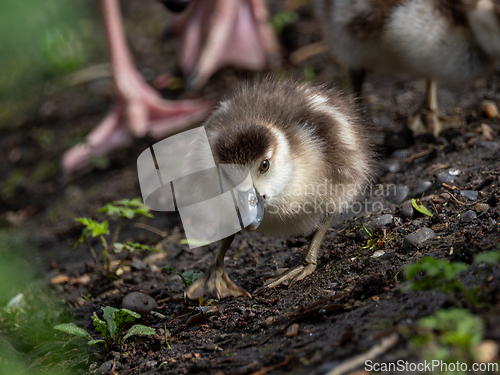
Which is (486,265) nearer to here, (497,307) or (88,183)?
(497,307)

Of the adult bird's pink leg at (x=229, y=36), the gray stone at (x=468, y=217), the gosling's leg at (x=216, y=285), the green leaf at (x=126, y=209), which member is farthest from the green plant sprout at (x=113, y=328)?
the adult bird's pink leg at (x=229, y=36)

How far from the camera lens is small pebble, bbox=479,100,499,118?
3930mm

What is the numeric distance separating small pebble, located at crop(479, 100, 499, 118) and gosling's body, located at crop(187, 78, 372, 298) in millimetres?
1604

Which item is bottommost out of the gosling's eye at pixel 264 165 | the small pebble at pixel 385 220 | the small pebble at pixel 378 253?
the small pebble at pixel 378 253

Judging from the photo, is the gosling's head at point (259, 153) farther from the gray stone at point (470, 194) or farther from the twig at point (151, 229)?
the twig at point (151, 229)

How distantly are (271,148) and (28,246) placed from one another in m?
2.84

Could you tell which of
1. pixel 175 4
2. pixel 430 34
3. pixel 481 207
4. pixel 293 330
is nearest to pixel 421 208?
pixel 481 207

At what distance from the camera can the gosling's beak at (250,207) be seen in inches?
90.4

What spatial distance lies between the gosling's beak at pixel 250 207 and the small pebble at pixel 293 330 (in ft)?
1.58

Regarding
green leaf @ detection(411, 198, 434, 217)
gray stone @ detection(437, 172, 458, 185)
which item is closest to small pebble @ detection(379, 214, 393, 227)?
green leaf @ detection(411, 198, 434, 217)

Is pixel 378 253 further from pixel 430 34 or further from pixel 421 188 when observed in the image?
pixel 430 34

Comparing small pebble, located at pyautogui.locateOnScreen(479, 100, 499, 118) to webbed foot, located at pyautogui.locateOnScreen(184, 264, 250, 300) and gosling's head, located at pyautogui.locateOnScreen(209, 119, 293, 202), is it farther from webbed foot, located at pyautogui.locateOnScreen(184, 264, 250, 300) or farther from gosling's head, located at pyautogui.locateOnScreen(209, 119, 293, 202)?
webbed foot, located at pyautogui.locateOnScreen(184, 264, 250, 300)

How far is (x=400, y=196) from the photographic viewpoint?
325 centimetres

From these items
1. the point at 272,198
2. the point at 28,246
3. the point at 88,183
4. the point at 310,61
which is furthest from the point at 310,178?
the point at 310,61
